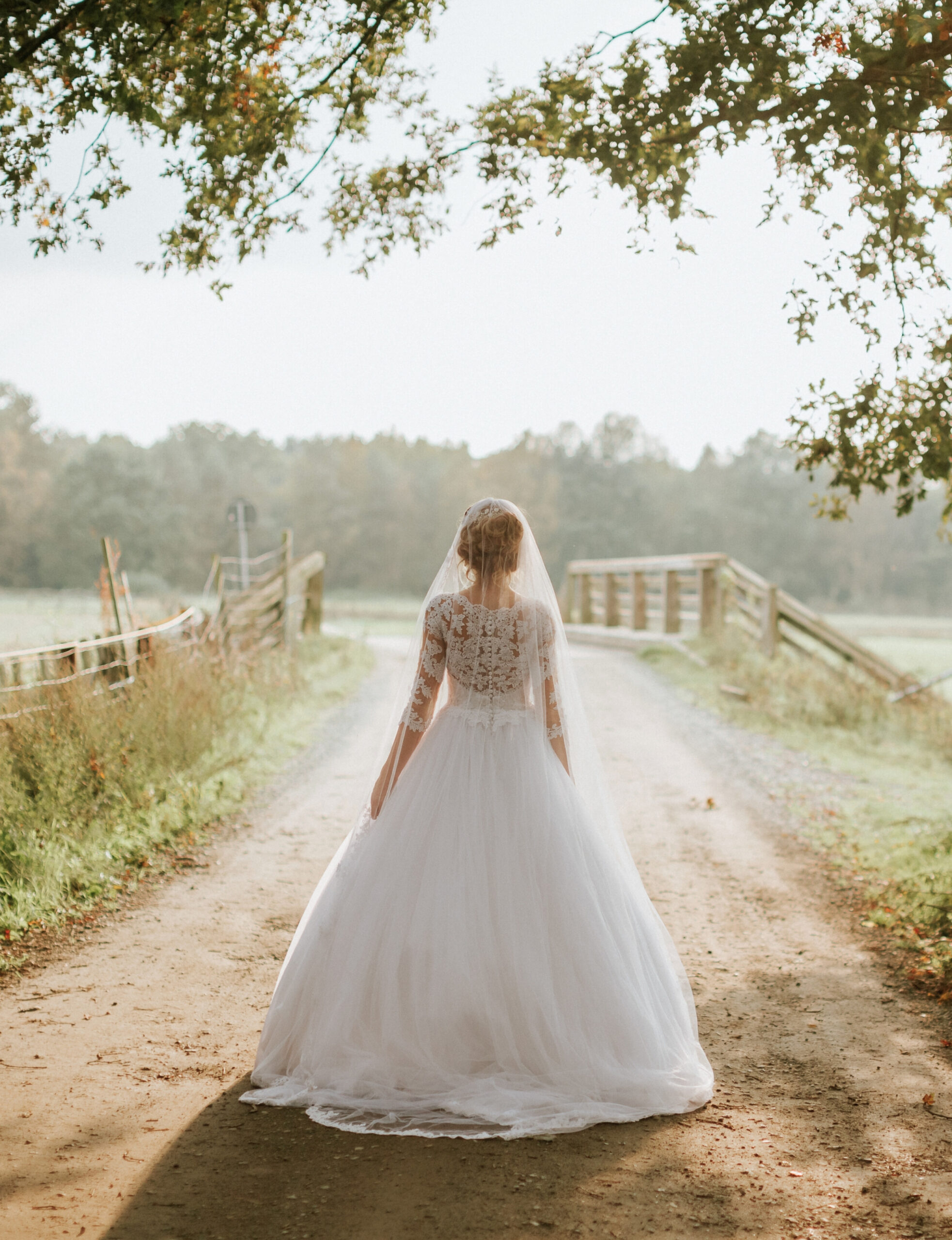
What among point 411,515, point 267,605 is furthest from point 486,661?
point 411,515

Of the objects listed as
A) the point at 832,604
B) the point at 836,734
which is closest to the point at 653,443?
the point at 832,604

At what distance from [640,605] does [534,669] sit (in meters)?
17.4

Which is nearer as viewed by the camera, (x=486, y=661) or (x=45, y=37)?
(x=486, y=661)

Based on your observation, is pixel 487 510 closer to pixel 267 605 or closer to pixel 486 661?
pixel 486 661

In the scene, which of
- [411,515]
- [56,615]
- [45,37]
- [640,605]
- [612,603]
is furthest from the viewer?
[411,515]

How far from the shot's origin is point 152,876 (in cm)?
613

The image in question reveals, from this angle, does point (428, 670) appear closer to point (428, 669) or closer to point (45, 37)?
point (428, 669)

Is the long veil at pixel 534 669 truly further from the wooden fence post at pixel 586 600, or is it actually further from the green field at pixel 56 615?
the wooden fence post at pixel 586 600

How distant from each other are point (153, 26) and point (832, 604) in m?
62.1

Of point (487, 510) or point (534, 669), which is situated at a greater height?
point (487, 510)

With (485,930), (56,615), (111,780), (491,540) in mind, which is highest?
(491,540)

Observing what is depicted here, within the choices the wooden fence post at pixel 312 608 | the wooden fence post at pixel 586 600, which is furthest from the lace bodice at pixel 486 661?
the wooden fence post at pixel 586 600

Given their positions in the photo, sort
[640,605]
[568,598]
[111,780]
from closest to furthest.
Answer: [111,780]
[640,605]
[568,598]

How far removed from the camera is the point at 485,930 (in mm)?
3475
